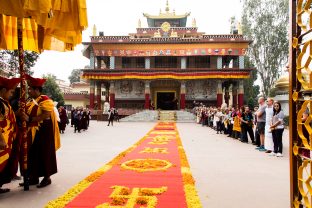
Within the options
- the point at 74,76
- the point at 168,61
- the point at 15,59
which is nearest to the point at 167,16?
the point at 168,61

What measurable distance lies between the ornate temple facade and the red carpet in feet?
79.2

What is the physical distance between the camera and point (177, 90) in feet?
110

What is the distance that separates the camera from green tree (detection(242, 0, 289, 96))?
2697cm

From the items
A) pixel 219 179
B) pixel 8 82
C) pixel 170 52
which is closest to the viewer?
pixel 8 82

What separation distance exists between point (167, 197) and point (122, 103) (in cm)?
2978

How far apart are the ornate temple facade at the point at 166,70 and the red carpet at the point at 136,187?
79.2 ft

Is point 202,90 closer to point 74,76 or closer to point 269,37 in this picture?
point 269,37

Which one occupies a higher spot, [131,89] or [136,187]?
[131,89]

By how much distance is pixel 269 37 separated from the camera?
27.4m

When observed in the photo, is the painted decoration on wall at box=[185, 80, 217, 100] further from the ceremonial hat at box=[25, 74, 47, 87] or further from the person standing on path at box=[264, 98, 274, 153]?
the ceremonial hat at box=[25, 74, 47, 87]

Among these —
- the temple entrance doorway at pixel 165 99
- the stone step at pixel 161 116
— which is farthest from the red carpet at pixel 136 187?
the temple entrance doorway at pixel 165 99

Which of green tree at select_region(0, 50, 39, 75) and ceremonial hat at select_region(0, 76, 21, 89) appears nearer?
ceremonial hat at select_region(0, 76, 21, 89)

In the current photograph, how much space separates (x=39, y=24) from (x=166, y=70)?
26.2 m

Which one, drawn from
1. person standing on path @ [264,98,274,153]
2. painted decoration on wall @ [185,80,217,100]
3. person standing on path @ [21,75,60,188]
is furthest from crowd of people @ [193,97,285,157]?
painted decoration on wall @ [185,80,217,100]
